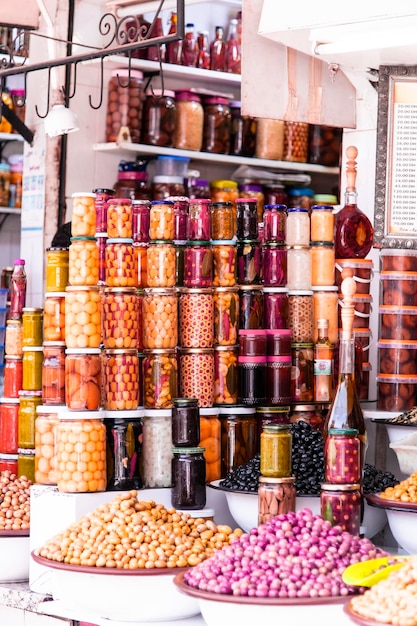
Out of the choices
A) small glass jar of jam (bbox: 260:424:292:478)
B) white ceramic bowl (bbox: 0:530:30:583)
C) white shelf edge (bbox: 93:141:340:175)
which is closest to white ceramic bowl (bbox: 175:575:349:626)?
small glass jar of jam (bbox: 260:424:292:478)

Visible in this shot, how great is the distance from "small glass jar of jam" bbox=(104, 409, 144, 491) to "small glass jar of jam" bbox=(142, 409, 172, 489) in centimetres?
7

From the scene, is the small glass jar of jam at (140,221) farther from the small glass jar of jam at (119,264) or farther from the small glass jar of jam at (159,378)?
the small glass jar of jam at (159,378)

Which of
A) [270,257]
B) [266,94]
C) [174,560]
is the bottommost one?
[174,560]

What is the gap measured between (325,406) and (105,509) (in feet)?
2.78

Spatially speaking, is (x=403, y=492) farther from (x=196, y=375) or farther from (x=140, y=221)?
(x=140, y=221)

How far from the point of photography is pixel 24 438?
335 centimetres

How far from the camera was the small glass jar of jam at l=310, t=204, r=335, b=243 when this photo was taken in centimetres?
334

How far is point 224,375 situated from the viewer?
10.3 feet

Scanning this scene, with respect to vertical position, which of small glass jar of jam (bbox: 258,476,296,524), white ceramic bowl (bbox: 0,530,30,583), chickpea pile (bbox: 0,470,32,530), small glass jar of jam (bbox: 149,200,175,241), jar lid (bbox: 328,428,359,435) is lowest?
white ceramic bowl (bbox: 0,530,30,583)

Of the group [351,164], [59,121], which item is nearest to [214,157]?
[59,121]

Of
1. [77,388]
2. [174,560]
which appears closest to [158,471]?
[77,388]

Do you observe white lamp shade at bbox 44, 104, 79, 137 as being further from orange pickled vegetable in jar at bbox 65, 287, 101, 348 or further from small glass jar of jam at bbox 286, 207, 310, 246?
orange pickled vegetable in jar at bbox 65, 287, 101, 348

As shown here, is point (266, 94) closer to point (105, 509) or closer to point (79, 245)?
point (79, 245)

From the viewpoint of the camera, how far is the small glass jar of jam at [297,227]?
3.30 meters
